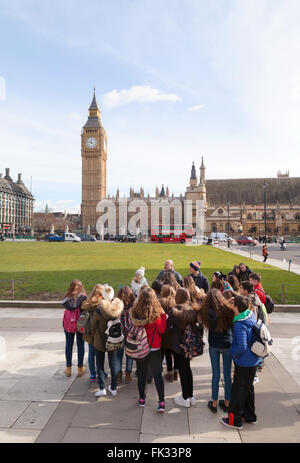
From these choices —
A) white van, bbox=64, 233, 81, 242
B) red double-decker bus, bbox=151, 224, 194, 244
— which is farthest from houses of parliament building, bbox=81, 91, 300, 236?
white van, bbox=64, 233, 81, 242

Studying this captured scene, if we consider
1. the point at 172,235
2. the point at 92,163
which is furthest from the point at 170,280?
the point at 92,163

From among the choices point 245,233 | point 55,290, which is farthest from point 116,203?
point 55,290

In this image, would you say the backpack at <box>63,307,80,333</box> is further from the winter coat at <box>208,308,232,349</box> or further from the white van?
the white van

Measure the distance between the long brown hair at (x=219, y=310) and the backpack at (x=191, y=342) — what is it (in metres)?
0.22

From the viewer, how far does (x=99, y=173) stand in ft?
355

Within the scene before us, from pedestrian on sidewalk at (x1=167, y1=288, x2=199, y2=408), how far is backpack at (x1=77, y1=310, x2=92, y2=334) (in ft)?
4.34

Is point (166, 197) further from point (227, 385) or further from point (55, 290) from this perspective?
point (227, 385)

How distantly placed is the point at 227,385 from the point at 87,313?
240 centimetres

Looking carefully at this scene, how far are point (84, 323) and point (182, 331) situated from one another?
1.62 metres

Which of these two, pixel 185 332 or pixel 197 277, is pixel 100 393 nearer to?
pixel 185 332

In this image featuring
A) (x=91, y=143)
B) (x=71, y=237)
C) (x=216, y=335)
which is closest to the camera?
(x=216, y=335)

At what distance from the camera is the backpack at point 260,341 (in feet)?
12.5

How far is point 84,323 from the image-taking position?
15.8ft

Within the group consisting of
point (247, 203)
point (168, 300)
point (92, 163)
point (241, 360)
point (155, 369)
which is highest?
point (92, 163)
